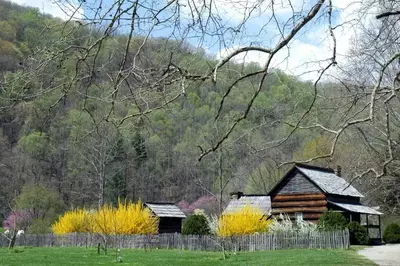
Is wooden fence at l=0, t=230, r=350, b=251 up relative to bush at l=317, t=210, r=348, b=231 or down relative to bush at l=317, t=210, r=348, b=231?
down

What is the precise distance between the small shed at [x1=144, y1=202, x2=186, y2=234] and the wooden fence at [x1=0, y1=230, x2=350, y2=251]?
273 inches

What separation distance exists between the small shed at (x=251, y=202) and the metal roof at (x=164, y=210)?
6944 mm

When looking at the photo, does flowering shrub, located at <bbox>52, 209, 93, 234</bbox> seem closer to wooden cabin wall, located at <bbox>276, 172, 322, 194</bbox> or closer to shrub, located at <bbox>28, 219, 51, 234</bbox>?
shrub, located at <bbox>28, 219, 51, 234</bbox>

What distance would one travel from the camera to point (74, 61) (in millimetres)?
4434

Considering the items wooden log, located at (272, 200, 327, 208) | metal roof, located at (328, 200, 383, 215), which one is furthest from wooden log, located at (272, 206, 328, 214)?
metal roof, located at (328, 200, 383, 215)

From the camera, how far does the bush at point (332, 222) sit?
31000mm

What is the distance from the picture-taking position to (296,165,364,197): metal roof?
3869 centimetres

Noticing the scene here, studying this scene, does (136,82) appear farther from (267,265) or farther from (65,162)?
(65,162)

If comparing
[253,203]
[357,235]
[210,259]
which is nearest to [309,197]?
[253,203]

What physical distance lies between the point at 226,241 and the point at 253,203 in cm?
1013

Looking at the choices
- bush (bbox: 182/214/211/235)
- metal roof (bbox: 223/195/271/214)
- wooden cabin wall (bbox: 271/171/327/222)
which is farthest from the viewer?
metal roof (bbox: 223/195/271/214)

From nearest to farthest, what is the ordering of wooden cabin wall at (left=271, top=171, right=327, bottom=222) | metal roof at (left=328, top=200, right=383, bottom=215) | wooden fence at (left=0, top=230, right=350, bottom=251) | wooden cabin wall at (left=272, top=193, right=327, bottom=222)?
wooden fence at (left=0, top=230, right=350, bottom=251) < metal roof at (left=328, top=200, right=383, bottom=215) < wooden cabin wall at (left=272, top=193, right=327, bottom=222) < wooden cabin wall at (left=271, top=171, right=327, bottom=222)

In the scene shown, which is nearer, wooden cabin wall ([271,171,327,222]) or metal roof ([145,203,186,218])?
wooden cabin wall ([271,171,327,222])

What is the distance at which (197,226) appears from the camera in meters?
36.6
